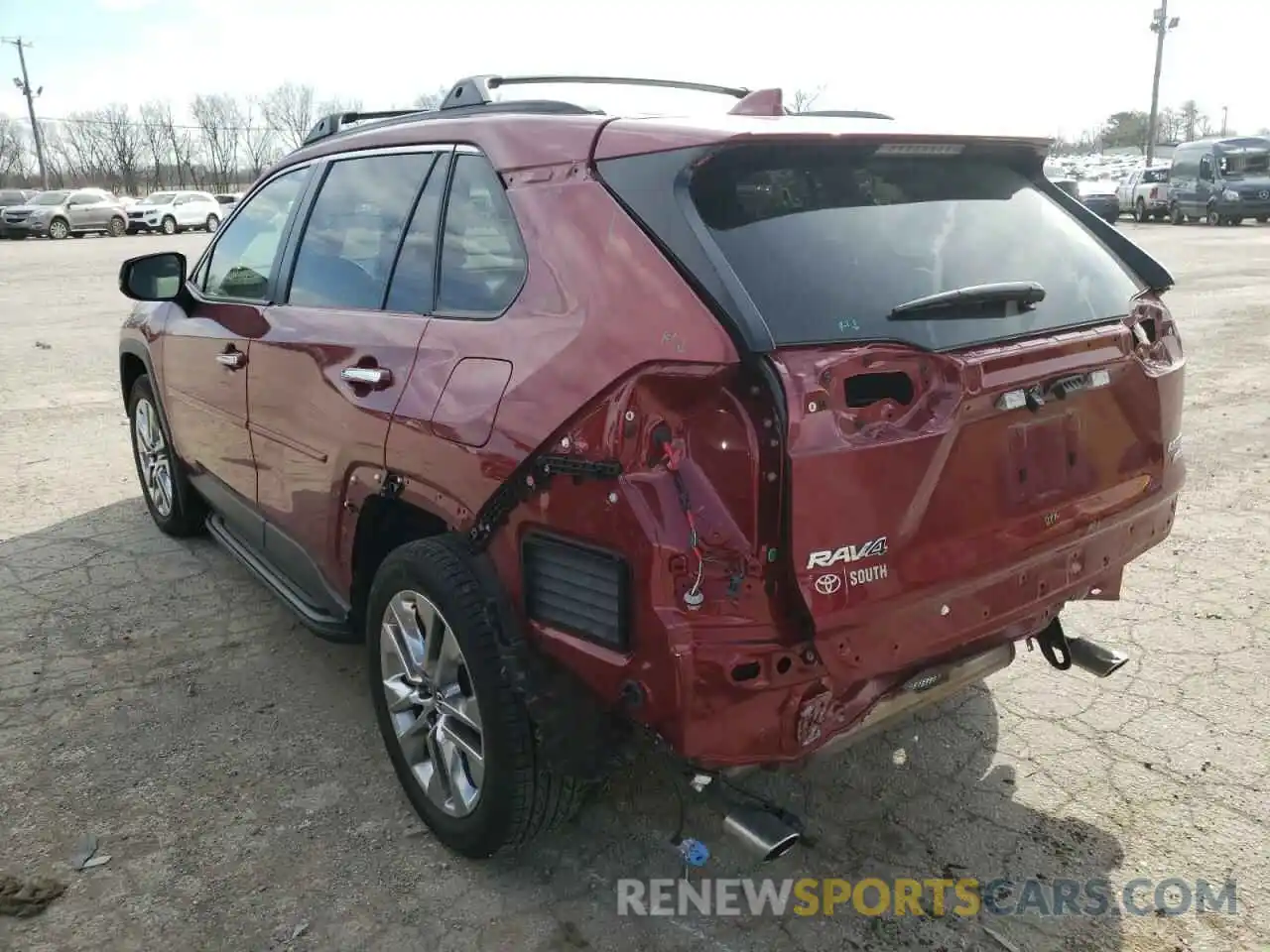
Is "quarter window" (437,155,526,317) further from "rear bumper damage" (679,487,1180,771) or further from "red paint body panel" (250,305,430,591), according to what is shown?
"rear bumper damage" (679,487,1180,771)

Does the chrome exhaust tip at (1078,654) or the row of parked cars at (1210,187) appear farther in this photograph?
the row of parked cars at (1210,187)

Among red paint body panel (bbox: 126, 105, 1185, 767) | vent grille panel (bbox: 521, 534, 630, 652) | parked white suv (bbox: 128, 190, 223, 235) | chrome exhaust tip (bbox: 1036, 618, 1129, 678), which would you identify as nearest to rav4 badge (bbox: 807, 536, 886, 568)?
red paint body panel (bbox: 126, 105, 1185, 767)

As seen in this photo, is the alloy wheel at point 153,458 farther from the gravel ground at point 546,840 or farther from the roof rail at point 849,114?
the roof rail at point 849,114

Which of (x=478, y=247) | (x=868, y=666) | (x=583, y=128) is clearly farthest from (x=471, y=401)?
(x=868, y=666)

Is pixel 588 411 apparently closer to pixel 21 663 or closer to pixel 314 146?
pixel 314 146

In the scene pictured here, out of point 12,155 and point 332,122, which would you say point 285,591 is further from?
point 12,155

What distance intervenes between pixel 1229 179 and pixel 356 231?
32.4 metres

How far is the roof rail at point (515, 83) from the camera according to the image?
10.0ft

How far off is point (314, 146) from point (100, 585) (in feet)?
8.05

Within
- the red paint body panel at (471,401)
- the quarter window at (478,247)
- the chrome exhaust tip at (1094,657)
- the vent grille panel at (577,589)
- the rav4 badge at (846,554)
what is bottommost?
the chrome exhaust tip at (1094,657)

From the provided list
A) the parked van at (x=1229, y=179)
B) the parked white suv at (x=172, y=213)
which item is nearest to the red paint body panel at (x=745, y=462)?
the parked van at (x=1229, y=179)

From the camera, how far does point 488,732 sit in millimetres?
2494

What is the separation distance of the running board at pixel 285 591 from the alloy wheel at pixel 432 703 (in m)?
0.40

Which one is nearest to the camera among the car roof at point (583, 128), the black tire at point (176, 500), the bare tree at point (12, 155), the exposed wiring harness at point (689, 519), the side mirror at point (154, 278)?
the exposed wiring harness at point (689, 519)
